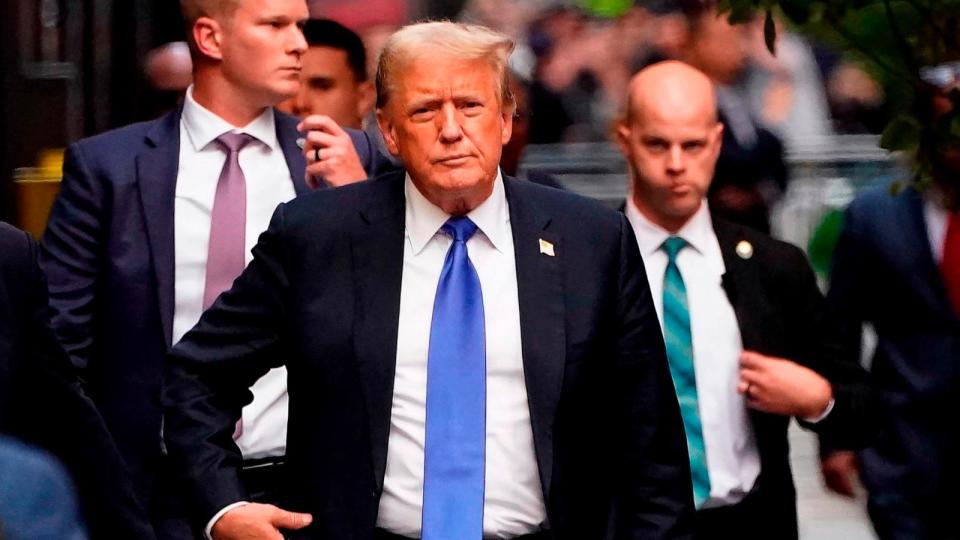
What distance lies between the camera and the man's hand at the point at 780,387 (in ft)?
20.1

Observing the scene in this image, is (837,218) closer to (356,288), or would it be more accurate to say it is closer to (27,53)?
(27,53)

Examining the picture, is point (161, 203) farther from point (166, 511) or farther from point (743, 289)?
point (743, 289)

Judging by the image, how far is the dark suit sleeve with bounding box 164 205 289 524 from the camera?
4.98 metres

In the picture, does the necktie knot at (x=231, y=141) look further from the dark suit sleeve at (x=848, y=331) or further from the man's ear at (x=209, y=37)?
the dark suit sleeve at (x=848, y=331)

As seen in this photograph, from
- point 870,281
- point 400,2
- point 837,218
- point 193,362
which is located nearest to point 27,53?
point 400,2

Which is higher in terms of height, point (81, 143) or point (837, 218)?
point (81, 143)

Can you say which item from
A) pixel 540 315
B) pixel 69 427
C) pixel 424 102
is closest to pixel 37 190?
pixel 424 102

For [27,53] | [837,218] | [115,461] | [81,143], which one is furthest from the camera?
[837,218]

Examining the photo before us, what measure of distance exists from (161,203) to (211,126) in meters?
0.28

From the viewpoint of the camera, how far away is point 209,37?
643 centimetres

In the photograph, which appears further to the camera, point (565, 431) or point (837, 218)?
point (837, 218)

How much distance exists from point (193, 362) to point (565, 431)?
0.80 meters

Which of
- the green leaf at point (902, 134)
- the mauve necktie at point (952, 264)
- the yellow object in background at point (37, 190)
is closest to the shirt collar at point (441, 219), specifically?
the green leaf at point (902, 134)

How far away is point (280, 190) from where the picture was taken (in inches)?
249
